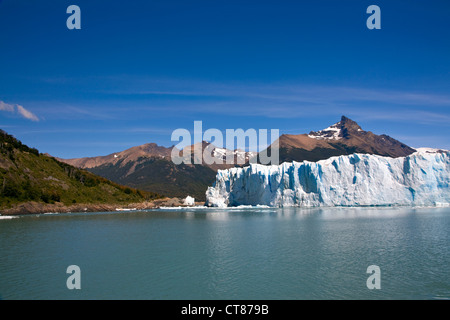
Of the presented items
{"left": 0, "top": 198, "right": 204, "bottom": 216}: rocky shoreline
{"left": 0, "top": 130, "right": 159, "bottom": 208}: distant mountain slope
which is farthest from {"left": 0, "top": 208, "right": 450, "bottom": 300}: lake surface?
{"left": 0, "top": 130, "right": 159, "bottom": 208}: distant mountain slope

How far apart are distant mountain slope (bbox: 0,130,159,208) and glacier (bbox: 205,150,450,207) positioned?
40414 millimetres

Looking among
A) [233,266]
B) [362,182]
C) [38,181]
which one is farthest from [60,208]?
[233,266]

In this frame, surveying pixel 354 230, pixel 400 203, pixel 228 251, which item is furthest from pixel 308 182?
pixel 228 251

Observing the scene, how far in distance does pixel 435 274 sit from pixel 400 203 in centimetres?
5141

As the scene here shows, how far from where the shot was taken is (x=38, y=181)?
64.6m

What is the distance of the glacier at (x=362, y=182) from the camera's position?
57.3 m

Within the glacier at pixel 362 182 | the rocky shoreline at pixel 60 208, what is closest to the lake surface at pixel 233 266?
the rocky shoreline at pixel 60 208

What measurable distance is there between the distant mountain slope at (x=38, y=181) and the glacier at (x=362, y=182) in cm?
4041

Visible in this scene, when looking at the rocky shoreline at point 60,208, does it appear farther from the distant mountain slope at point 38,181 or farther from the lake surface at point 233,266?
the lake surface at point 233,266

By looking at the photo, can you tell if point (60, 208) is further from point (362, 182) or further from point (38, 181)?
point (362, 182)

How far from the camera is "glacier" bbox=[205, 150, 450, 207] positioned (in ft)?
188

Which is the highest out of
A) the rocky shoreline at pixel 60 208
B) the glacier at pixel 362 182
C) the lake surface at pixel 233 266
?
the glacier at pixel 362 182

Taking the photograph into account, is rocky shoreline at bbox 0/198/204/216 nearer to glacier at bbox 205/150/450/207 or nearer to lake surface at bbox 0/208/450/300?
lake surface at bbox 0/208/450/300

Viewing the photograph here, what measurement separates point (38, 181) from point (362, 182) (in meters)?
61.6
